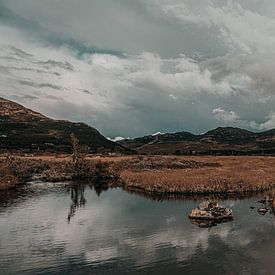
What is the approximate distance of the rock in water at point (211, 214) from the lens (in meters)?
55.9

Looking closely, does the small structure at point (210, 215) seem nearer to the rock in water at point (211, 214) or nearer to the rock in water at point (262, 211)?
the rock in water at point (211, 214)

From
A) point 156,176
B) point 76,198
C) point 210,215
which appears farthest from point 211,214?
point 156,176

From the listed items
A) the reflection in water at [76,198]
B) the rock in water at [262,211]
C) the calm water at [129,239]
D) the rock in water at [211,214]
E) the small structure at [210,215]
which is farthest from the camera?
the reflection in water at [76,198]

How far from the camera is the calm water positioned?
3666cm

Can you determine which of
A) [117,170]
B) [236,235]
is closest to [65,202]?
[236,235]

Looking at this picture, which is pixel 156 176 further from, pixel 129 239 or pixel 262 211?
pixel 129 239

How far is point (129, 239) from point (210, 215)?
1513cm

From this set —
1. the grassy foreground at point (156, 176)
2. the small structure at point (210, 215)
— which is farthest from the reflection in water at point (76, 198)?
the small structure at point (210, 215)

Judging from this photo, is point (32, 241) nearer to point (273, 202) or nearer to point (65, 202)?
point (65, 202)

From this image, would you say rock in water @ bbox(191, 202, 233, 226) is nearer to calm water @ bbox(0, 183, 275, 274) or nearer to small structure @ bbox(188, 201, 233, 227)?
small structure @ bbox(188, 201, 233, 227)

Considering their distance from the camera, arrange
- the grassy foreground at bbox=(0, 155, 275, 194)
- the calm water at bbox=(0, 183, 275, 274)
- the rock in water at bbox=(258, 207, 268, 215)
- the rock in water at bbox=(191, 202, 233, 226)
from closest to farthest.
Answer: the calm water at bbox=(0, 183, 275, 274), the rock in water at bbox=(191, 202, 233, 226), the rock in water at bbox=(258, 207, 268, 215), the grassy foreground at bbox=(0, 155, 275, 194)

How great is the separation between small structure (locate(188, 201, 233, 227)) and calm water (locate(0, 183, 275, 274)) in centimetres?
142

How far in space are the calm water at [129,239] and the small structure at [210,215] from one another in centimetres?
142

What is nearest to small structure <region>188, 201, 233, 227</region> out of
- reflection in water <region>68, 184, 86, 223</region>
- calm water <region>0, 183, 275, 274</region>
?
calm water <region>0, 183, 275, 274</region>
